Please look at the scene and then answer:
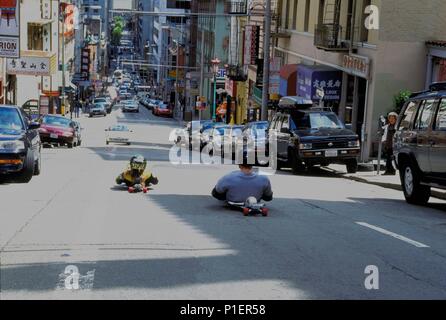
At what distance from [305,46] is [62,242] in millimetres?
36141

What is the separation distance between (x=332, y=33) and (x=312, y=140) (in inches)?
481

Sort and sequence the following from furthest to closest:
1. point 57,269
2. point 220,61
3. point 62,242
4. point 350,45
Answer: point 220,61, point 350,45, point 62,242, point 57,269

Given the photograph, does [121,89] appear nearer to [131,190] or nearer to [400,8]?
[400,8]

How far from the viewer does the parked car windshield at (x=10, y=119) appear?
66.7ft

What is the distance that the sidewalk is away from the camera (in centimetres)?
2102

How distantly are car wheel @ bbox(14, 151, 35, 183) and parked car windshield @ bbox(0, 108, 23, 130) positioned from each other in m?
0.87

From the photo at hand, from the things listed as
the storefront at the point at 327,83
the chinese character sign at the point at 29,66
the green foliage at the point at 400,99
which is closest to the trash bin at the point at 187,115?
the chinese character sign at the point at 29,66

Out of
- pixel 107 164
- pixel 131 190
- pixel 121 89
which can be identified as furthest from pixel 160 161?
pixel 121 89

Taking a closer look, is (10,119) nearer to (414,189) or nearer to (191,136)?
(414,189)

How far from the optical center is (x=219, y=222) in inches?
515

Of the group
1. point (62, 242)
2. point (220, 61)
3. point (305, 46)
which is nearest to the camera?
point (62, 242)

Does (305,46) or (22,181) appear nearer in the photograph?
(22,181)

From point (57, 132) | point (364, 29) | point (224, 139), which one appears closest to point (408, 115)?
point (364, 29)

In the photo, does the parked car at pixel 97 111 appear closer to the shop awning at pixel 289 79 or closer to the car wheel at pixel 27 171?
the shop awning at pixel 289 79
